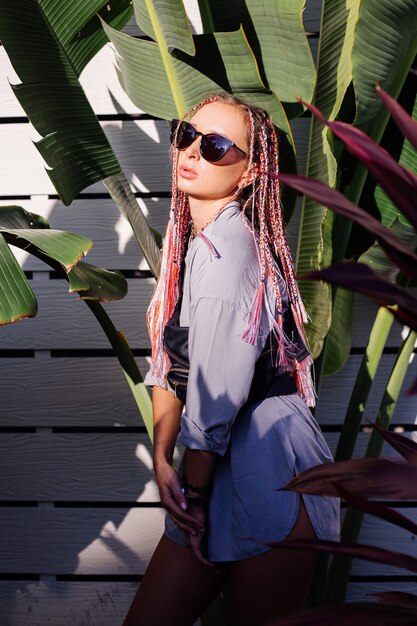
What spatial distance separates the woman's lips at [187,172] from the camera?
4.71 feet

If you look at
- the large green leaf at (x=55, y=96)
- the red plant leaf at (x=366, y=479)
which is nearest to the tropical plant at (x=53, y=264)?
the large green leaf at (x=55, y=96)

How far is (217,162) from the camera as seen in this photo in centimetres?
142

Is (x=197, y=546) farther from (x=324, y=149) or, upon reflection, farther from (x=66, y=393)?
(x=66, y=393)

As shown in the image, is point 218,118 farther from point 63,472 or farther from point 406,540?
point 406,540

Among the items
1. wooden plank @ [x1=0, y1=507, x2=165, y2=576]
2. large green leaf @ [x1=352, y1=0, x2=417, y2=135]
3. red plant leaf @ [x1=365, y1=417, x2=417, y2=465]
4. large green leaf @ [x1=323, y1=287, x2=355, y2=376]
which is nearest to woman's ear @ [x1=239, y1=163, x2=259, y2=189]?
large green leaf @ [x1=352, y1=0, x2=417, y2=135]

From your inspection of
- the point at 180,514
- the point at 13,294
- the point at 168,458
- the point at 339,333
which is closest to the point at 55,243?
the point at 13,294

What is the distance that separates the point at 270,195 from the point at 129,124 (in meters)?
1.06

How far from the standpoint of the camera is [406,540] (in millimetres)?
2545

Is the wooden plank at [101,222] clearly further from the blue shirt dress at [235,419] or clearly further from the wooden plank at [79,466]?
the blue shirt dress at [235,419]

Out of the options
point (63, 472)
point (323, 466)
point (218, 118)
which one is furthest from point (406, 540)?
point (323, 466)

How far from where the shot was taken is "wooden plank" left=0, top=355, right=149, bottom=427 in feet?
8.11

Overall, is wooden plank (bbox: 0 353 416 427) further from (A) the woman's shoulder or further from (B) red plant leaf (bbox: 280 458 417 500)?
(B) red plant leaf (bbox: 280 458 417 500)

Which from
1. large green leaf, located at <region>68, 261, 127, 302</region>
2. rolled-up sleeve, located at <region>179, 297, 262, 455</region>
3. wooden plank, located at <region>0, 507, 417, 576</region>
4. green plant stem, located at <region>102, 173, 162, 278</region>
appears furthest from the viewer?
wooden plank, located at <region>0, 507, 417, 576</region>

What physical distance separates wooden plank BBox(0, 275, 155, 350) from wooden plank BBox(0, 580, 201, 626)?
817mm
